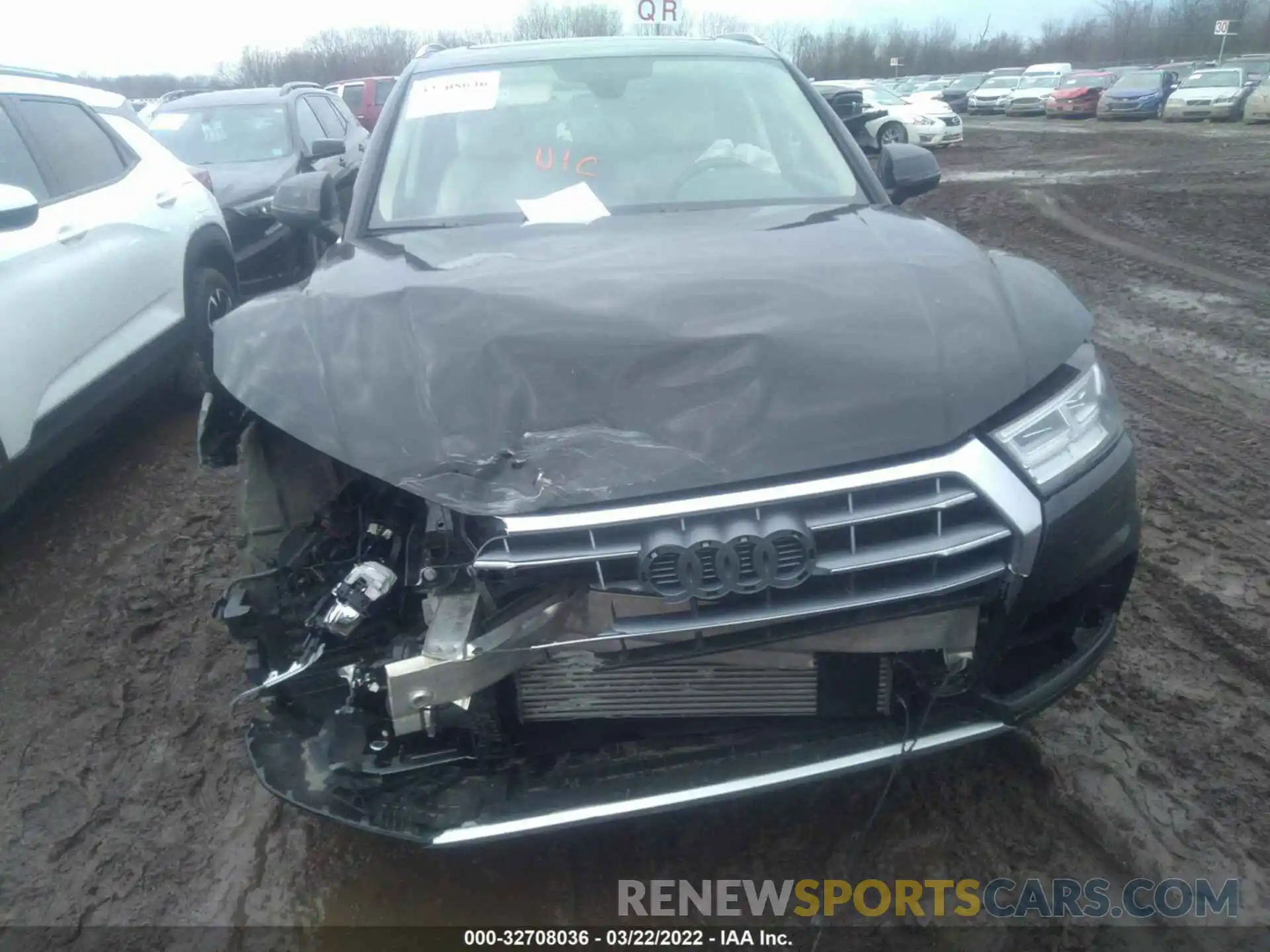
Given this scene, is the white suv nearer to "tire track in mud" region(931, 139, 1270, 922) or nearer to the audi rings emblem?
the audi rings emblem

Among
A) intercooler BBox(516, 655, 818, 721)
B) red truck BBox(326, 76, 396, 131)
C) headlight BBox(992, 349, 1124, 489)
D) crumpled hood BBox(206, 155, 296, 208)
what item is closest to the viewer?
headlight BBox(992, 349, 1124, 489)

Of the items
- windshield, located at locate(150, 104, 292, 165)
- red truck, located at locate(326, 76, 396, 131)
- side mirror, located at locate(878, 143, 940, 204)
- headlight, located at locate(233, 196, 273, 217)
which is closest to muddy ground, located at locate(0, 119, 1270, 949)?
side mirror, located at locate(878, 143, 940, 204)

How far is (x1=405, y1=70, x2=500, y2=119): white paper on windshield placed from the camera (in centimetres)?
349

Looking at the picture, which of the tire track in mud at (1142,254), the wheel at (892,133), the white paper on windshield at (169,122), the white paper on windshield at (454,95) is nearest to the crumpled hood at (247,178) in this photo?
the white paper on windshield at (169,122)

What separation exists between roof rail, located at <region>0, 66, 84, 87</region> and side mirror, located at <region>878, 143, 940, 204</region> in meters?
3.88

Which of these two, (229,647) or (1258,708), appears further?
(229,647)

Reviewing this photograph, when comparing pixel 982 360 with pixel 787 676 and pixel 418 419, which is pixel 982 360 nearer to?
pixel 787 676

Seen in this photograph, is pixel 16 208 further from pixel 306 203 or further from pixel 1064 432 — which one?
pixel 1064 432

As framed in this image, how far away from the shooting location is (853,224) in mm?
2850

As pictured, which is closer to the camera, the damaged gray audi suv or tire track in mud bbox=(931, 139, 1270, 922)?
the damaged gray audi suv

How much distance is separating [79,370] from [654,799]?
10.4ft

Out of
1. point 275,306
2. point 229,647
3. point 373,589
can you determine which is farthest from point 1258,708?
point 229,647

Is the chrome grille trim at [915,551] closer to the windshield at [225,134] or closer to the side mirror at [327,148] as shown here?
the side mirror at [327,148]

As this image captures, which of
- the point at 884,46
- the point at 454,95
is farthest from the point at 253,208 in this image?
the point at 884,46
